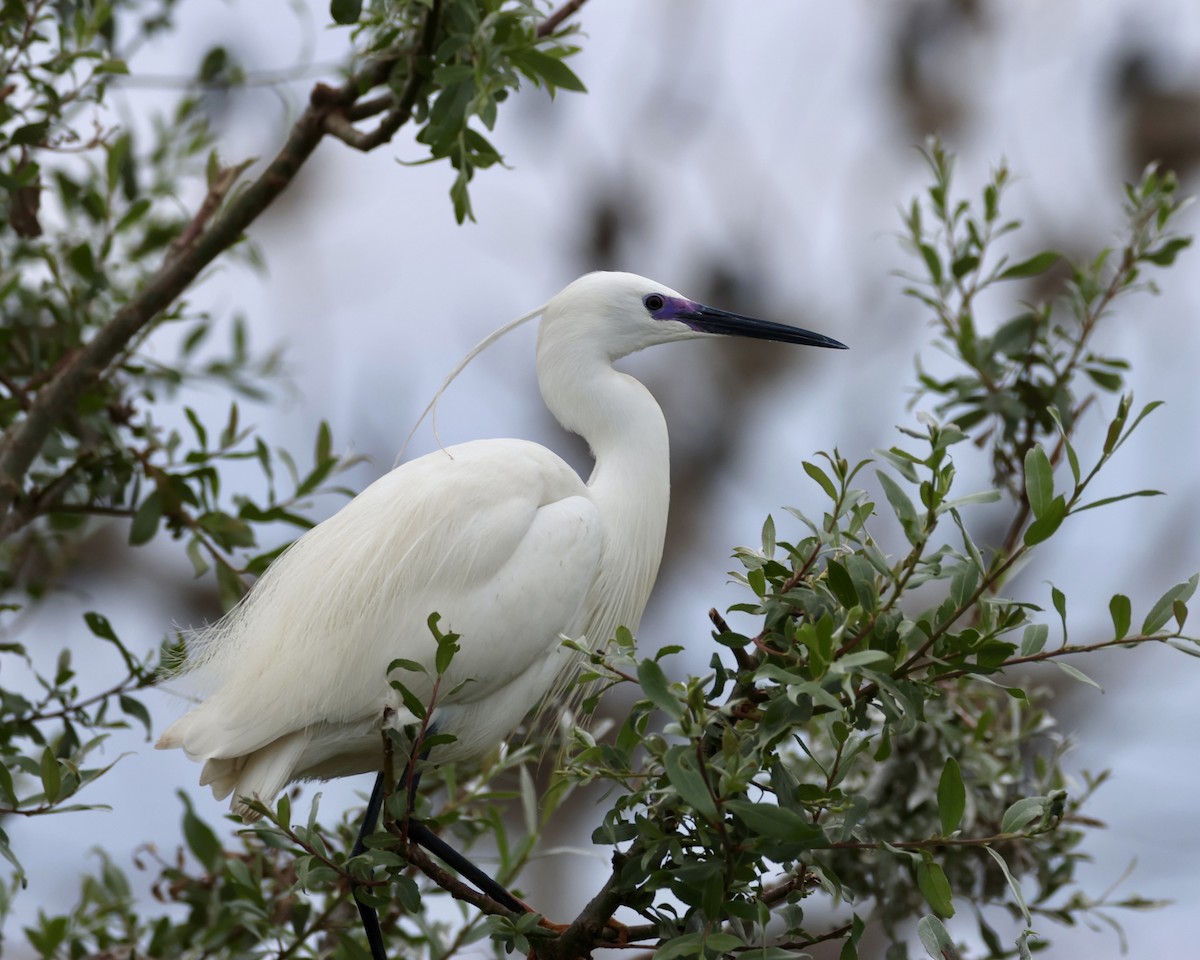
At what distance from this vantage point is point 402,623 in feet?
8.14

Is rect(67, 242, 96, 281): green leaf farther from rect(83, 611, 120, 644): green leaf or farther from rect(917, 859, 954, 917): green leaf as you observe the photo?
rect(917, 859, 954, 917): green leaf

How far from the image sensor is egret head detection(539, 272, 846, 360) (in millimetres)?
2854

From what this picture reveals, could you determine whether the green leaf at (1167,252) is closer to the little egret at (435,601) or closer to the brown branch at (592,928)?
the little egret at (435,601)

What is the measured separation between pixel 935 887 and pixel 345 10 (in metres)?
1.58

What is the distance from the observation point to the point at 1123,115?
7961mm

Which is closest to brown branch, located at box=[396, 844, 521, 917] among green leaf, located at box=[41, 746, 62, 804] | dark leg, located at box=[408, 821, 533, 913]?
dark leg, located at box=[408, 821, 533, 913]

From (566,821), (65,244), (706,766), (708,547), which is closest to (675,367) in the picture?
(708,547)

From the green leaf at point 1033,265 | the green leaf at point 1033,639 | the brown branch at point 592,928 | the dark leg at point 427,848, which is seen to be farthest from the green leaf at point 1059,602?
the green leaf at point 1033,265

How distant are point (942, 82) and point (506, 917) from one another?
7.61 m

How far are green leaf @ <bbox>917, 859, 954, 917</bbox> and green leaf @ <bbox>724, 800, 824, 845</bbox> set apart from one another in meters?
0.17

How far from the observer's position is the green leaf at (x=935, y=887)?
59.4 inches

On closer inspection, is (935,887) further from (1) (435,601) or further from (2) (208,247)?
(2) (208,247)

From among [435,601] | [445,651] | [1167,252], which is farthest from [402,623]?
[1167,252]

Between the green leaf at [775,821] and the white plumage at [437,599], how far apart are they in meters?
0.94
